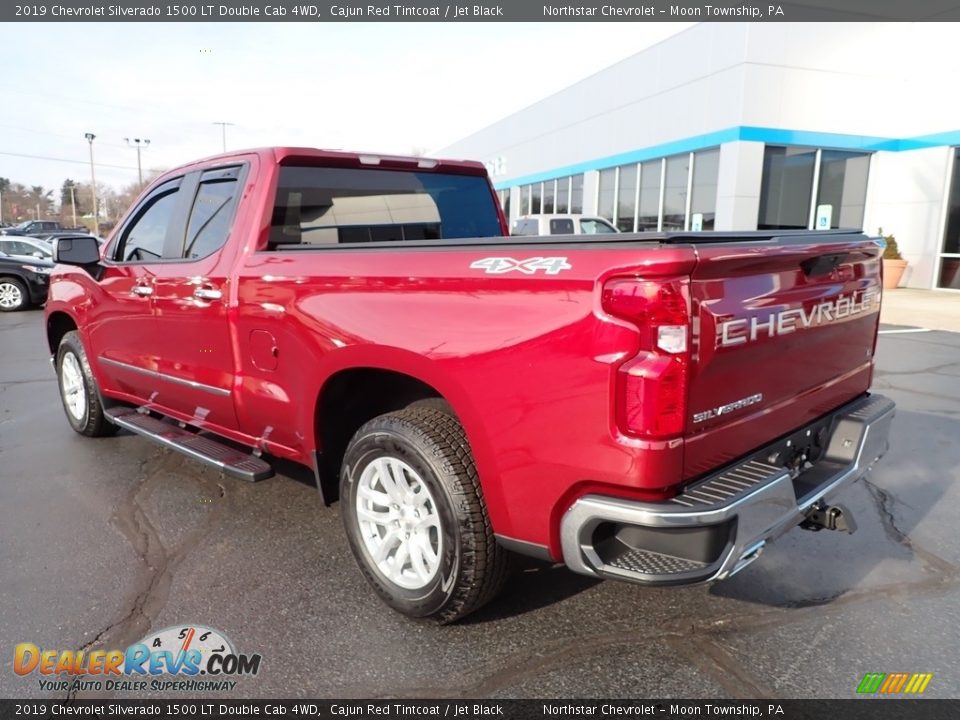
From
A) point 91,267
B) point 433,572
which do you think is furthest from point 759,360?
point 91,267

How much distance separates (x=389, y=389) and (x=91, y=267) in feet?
9.45

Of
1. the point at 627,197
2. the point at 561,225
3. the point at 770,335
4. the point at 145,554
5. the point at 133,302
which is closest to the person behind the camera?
the point at 770,335

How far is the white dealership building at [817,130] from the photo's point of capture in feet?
53.6

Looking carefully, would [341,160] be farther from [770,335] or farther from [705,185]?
[705,185]

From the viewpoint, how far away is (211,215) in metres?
3.86

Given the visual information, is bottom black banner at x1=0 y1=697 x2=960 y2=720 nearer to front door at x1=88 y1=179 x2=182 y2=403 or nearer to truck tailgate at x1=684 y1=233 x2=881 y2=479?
truck tailgate at x1=684 y1=233 x2=881 y2=479

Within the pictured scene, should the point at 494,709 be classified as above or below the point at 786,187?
below

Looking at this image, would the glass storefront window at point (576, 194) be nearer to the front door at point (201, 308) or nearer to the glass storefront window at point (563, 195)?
the glass storefront window at point (563, 195)

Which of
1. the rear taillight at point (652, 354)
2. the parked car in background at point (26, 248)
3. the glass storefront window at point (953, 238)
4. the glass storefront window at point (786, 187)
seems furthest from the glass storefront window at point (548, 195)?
the rear taillight at point (652, 354)

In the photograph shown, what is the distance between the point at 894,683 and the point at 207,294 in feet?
11.5

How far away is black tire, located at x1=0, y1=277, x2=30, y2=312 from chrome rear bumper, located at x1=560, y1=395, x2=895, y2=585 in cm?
1634

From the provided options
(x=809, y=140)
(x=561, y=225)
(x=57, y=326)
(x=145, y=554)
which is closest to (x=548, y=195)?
(x=809, y=140)

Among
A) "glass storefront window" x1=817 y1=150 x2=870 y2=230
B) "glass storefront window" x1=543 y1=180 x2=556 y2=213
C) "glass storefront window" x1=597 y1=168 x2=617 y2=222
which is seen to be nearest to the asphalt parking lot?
"glass storefront window" x1=817 y1=150 x2=870 y2=230

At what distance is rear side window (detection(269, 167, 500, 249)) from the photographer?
12.0 feet
